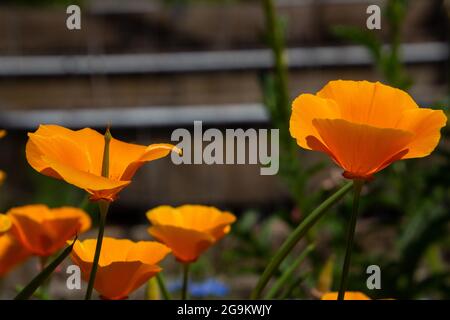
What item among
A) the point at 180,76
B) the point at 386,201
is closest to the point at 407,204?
the point at 386,201

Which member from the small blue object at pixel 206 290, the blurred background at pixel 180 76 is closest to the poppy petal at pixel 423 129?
the small blue object at pixel 206 290

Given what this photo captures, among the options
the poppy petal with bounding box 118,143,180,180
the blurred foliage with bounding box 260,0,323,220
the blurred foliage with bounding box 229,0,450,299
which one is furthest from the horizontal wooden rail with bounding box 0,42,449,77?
the poppy petal with bounding box 118,143,180,180

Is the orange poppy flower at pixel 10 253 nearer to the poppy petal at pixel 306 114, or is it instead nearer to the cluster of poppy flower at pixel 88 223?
the cluster of poppy flower at pixel 88 223

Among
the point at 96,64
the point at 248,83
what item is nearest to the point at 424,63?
the point at 248,83

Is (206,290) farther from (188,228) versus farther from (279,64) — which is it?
(188,228)

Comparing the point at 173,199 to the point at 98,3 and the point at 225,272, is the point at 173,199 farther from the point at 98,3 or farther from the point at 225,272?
the point at 98,3

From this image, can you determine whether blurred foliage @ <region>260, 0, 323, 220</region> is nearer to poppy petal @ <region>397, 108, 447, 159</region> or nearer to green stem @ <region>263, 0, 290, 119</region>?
green stem @ <region>263, 0, 290, 119</region>
